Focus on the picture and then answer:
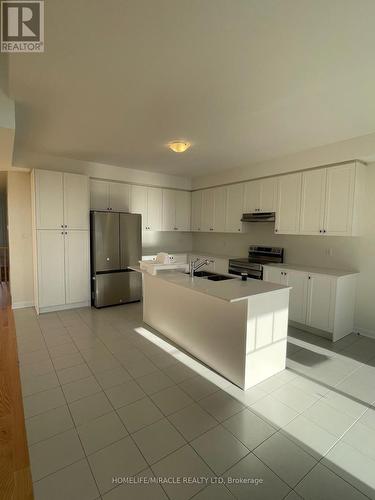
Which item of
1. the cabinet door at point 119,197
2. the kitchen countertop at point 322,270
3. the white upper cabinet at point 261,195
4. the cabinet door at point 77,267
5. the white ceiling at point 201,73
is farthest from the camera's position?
the cabinet door at point 119,197

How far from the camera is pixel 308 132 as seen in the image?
3.13 meters

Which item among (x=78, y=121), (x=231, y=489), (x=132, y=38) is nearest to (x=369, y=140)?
(x=132, y=38)

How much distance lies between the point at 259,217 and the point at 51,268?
145 inches

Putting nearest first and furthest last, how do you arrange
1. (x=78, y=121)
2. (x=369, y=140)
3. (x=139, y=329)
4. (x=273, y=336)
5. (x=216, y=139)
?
Answer: (x=273, y=336)
(x=78, y=121)
(x=369, y=140)
(x=216, y=139)
(x=139, y=329)

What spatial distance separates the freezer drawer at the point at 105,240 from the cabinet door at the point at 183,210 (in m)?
1.68

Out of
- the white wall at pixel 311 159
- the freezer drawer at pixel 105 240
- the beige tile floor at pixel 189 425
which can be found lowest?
the beige tile floor at pixel 189 425

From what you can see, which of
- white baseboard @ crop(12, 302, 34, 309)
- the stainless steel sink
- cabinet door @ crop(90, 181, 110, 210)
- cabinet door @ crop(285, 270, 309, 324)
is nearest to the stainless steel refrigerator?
cabinet door @ crop(90, 181, 110, 210)

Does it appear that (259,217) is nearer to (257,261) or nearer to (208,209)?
(257,261)

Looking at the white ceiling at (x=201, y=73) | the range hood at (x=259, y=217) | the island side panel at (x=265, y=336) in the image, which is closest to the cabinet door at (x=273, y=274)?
the range hood at (x=259, y=217)

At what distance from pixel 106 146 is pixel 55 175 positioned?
3.68 ft

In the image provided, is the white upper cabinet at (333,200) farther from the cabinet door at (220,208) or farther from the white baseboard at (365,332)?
the cabinet door at (220,208)

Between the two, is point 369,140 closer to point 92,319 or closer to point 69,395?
point 69,395

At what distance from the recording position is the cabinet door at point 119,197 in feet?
16.9

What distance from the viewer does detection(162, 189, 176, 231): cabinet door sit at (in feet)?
19.2
